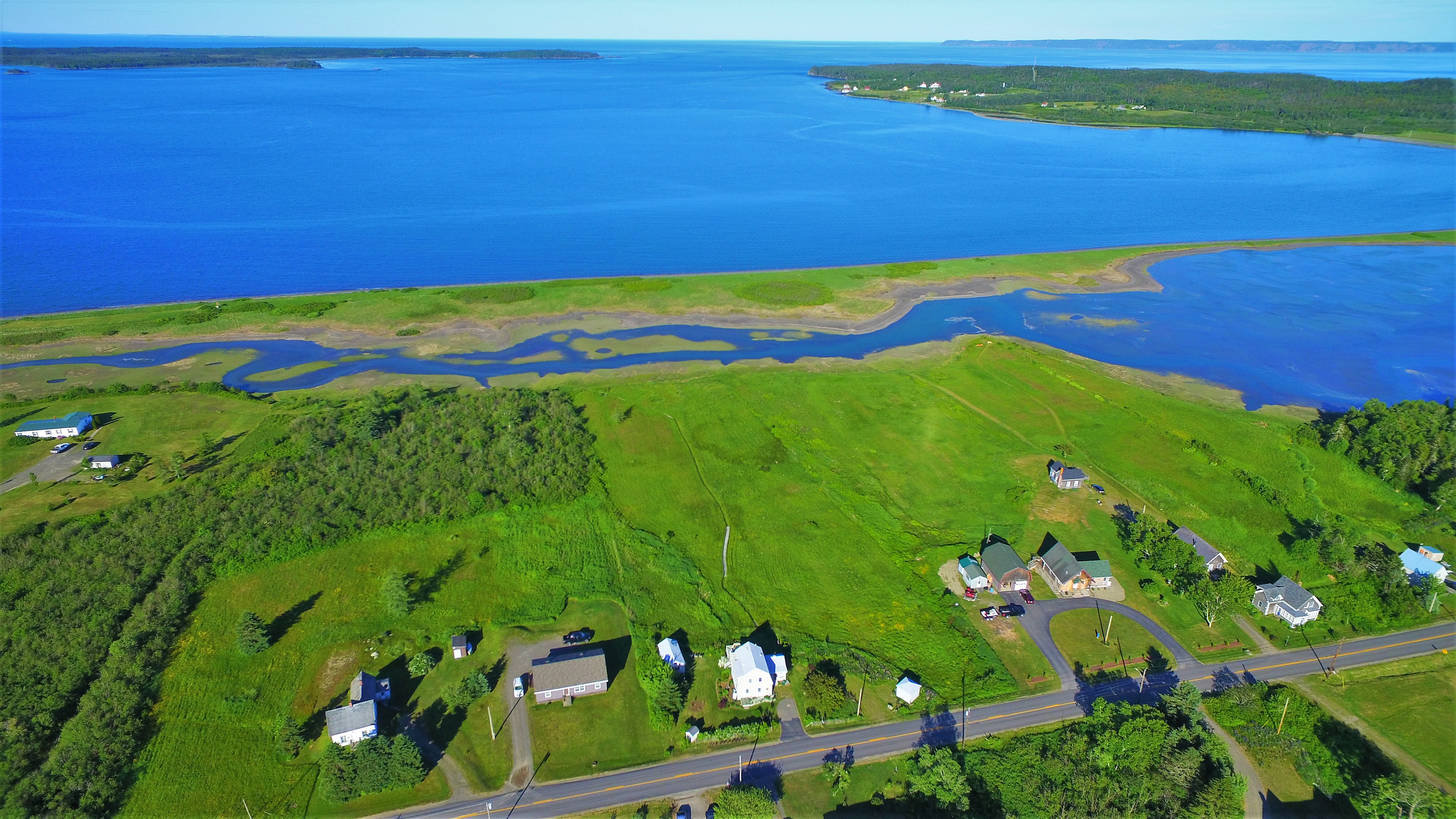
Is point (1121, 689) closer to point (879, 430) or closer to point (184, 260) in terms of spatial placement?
point (879, 430)

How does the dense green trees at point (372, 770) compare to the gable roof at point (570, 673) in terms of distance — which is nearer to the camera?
the dense green trees at point (372, 770)

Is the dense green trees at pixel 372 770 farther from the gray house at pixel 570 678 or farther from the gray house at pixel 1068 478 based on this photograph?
the gray house at pixel 1068 478

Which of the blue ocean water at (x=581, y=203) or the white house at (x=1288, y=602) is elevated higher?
the blue ocean water at (x=581, y=203)

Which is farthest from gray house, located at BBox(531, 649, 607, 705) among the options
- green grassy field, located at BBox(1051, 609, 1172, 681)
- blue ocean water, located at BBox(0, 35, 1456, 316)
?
blue ocean water, located at BBox(0, 35, 1456, 316)

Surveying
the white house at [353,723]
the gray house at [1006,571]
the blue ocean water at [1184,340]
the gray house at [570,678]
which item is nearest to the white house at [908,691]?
the gray house at [1006,571]

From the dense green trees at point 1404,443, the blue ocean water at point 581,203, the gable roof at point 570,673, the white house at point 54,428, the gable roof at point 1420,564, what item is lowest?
the gable roof at point 570,673

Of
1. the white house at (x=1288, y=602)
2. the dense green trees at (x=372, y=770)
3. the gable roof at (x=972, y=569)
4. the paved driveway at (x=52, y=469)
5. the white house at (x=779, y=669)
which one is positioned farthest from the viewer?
the paved driveway at (x=52, y=469)
